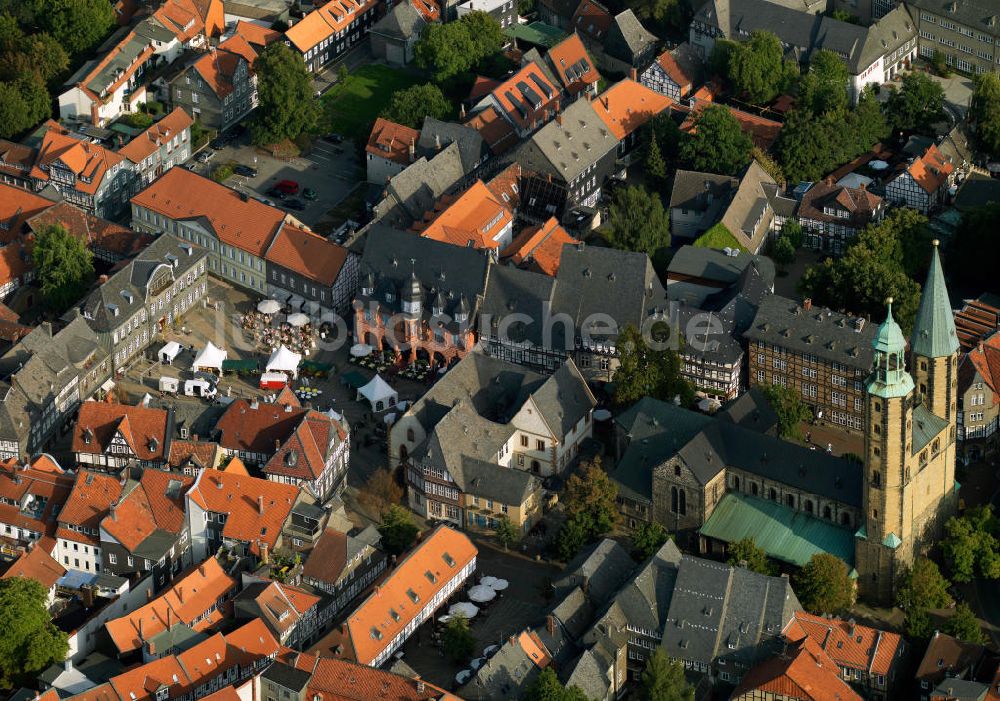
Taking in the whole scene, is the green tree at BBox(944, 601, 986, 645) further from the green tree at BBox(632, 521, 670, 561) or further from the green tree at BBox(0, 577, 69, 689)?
the green tree at BBox(0, 577, 69, 689)

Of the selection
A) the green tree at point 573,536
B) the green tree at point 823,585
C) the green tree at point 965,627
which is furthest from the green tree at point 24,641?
the green tree at point 965,627

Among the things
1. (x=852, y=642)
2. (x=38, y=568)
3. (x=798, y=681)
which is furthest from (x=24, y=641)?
(x=852, y=642)

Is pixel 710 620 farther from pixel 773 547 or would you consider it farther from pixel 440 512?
pixel 440 512

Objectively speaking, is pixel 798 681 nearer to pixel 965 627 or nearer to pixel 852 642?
pixel 852 642

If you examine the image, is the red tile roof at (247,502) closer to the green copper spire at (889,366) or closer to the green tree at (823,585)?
the green tree at (823,585)

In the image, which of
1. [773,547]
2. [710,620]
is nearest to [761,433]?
[773,547]
